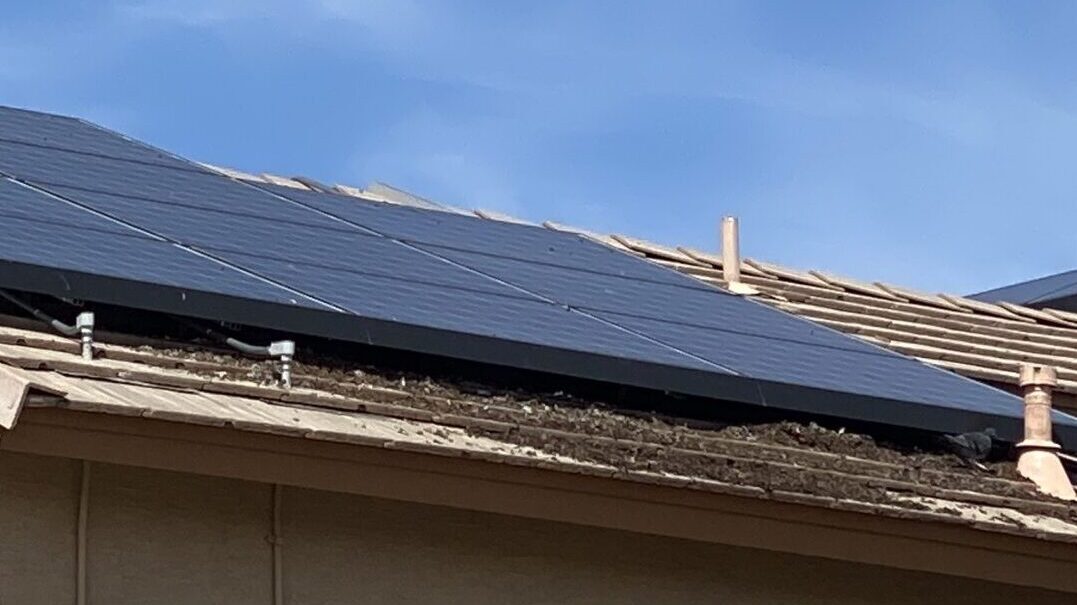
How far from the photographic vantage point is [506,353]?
8.79 metres

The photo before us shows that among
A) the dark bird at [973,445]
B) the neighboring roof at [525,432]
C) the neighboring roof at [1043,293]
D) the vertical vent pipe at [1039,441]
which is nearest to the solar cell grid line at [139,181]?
the neighboring roof at [525,432]

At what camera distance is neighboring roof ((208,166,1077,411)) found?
43.7ft

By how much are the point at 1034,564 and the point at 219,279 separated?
3721 millimetres

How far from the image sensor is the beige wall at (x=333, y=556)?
274 inches

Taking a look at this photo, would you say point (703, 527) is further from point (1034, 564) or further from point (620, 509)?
point (1034, 564)

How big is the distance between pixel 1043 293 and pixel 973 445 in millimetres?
10799

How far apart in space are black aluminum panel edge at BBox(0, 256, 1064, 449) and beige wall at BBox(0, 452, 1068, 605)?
37.2 inches

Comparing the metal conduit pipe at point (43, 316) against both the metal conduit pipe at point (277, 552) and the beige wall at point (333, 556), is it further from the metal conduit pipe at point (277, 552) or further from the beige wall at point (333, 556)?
the metal conduit pipe at point (277, 552)

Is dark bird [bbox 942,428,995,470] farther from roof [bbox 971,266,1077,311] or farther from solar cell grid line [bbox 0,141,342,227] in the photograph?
roof [bbox 971,266,1077,311]

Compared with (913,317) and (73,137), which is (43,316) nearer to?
(73,137)

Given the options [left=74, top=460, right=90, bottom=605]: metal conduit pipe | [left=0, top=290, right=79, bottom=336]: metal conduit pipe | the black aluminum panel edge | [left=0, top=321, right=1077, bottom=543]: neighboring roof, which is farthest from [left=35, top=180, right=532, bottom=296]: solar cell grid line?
[left=74, top=460, right=90, bottom=605]: metal conduit pipe

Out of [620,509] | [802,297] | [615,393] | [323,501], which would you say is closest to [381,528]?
[323,501]

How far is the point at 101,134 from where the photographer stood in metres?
11.7

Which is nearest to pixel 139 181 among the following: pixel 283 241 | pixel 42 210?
pixel 283 241
